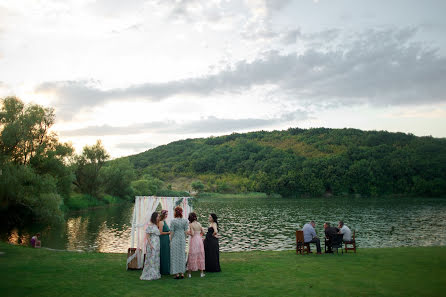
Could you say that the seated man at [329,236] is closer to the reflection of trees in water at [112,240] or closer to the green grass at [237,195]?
the reflection of trees in water at [112,240]

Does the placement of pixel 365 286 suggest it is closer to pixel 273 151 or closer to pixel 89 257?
pixel 89 257

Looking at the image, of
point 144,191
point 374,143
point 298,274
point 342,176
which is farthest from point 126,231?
point 374,143

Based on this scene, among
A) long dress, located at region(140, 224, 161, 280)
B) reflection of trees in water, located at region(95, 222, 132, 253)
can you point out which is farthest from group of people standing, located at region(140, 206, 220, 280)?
reflection of trees in water, located at region(95, 222, 132, 253)

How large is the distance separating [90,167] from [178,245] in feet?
229

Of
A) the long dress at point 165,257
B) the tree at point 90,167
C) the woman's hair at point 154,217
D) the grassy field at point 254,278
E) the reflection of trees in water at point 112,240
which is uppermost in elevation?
the tree at point 90,167

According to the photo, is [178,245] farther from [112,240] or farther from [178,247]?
[112,240]

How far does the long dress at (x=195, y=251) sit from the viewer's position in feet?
41.5

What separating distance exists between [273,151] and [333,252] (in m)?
162

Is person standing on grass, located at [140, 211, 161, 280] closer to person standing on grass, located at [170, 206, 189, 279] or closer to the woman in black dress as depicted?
person standing on grass, located at [170, 206, 189, 279]

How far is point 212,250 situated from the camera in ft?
43.6

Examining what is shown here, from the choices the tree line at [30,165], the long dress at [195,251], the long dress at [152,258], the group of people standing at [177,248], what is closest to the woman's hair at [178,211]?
the group of people standing at [177,248]

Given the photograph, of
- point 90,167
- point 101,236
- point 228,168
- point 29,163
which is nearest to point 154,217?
point 101,236

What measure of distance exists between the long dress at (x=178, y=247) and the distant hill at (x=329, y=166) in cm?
12410

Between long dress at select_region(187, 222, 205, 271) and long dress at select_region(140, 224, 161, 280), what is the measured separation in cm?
123
